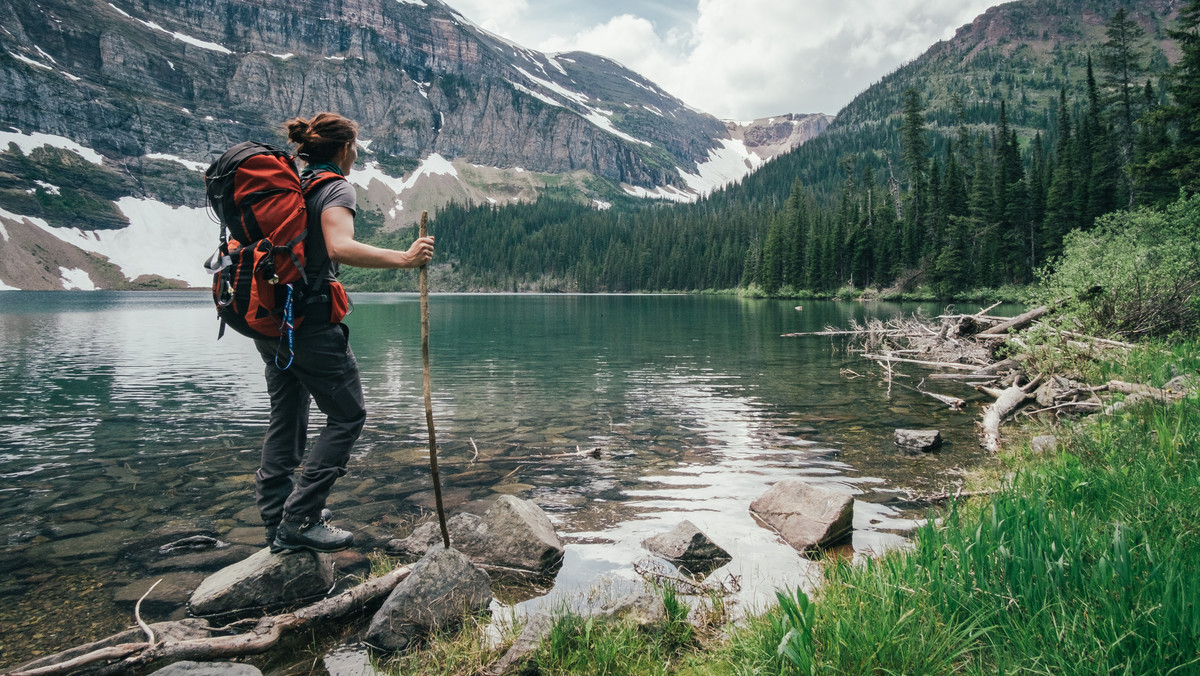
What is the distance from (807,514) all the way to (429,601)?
4.35m

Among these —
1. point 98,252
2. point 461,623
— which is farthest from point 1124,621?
point 98,252

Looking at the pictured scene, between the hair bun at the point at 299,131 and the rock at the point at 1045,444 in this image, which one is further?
the rock at the point at 1045,444

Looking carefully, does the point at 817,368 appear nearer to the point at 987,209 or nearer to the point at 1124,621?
the point at 1124,621

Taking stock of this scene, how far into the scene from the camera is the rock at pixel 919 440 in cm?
1049

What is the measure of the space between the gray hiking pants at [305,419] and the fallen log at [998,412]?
10488 millimetres

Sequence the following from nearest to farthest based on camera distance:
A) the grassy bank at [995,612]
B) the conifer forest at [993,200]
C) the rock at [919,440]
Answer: the grassy bank at [995,612]
the rock at [919,440]
the conifer forest at [993,200]

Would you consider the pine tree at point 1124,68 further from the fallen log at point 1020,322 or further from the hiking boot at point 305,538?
the hiking boot at point 305,538

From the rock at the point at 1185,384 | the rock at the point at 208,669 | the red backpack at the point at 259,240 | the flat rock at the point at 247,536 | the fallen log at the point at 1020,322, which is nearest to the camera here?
the rock at the point at 208,669

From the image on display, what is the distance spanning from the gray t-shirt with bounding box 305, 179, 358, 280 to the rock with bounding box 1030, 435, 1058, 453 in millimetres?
9258

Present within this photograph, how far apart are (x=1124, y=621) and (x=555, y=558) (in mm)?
4619

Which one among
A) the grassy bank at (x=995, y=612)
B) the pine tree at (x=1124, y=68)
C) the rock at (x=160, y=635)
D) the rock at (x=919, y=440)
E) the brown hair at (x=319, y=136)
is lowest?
the rock at (x=919, y=440)

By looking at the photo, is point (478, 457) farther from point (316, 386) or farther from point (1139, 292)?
point (1139, 292)

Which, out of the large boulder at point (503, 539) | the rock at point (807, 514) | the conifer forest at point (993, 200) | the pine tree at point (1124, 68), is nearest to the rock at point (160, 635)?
the large boulder at point (503, 539)

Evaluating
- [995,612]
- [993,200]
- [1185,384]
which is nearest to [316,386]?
[995,612]
